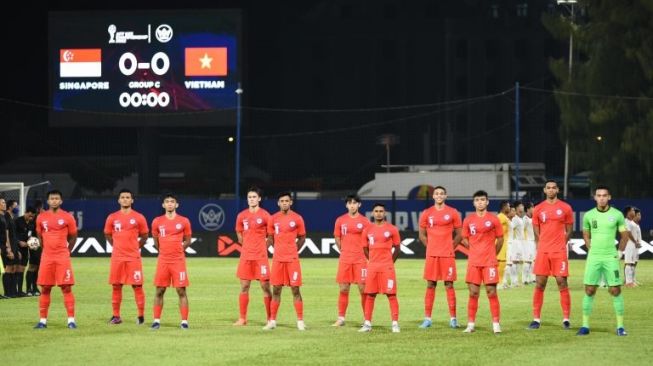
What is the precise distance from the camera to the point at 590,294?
22.5m

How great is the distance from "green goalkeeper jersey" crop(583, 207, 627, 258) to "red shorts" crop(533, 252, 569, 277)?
1034mm

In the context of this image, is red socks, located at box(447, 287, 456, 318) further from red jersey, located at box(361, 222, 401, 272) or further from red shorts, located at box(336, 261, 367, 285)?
red shorts, located at box(336, 261, 367, 285)

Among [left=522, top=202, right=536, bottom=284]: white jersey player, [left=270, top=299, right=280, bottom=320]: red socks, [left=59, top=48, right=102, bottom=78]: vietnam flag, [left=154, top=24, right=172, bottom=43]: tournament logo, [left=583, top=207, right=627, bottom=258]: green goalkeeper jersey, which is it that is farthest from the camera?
Answer: [left=59, top=48, right=102, bottom=78]: vietnam flag

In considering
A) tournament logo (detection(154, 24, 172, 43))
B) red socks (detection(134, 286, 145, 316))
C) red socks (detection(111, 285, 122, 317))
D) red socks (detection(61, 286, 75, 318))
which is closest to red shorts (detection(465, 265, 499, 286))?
red socks (detection(134, 286, 145, 316))

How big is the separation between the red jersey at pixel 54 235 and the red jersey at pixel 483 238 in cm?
694

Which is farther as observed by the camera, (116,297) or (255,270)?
(116,297)

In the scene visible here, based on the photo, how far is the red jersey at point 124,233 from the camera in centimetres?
2395

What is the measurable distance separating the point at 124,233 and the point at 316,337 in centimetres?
419

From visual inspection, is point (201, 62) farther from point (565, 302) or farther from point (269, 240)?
point (565, 302)

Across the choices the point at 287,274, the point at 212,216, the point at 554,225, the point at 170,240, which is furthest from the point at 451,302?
the point at 212,216

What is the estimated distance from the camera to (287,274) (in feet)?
76.7

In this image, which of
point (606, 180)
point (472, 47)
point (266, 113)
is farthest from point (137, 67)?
point (472, 47)

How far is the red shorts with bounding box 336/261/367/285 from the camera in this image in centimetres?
2388

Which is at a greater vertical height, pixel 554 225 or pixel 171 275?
pixel 554 225
